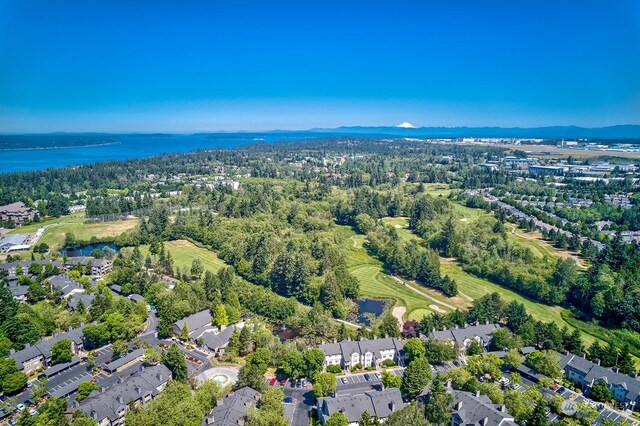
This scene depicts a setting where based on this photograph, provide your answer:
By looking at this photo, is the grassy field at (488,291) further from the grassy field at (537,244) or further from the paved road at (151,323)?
the paved road at (151,323)

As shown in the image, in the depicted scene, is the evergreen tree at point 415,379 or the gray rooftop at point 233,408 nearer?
the gray rooftop at point 233,408

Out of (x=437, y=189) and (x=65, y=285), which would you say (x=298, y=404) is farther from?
(x=437, y=189)

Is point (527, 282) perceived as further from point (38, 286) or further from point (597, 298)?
point (38, 286)

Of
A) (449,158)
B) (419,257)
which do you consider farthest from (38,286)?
(449,158)

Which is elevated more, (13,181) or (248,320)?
(13,181)

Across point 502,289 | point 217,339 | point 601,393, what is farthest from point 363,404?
point 502,289

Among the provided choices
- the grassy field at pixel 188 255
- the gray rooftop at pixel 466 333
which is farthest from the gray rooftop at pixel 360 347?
the grassy field at pixel 188 255
